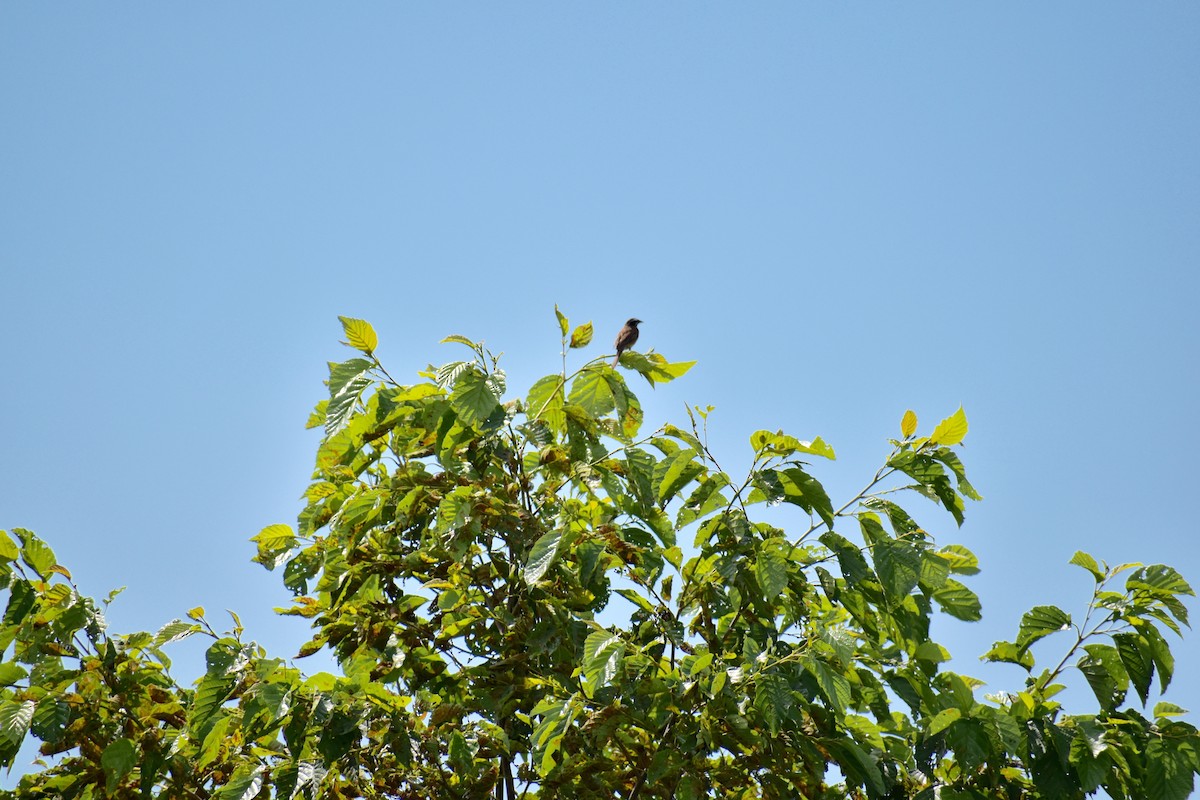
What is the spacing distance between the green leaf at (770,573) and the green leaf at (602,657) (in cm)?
66

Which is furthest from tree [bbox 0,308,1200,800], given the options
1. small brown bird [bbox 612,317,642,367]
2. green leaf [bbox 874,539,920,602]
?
small brown bird [bbox 612,317,642,367]

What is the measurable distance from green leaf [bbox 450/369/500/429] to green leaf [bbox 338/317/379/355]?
517mm

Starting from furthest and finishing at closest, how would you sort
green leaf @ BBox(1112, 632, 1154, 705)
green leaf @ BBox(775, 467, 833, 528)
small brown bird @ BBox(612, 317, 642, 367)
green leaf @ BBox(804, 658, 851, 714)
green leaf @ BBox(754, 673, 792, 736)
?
small brown bird @ BBox(612, 317, 642, 367) → green leaf @ BBox(1112, 632, 1154, 705) → green leaf @ BBox(775, 467, 833, 528) → green leaf @ BBox(754, 673, 792, 736) → green leaf @ BBox(804, 658, 851, 714)

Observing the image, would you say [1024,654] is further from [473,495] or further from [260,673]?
[260,673]

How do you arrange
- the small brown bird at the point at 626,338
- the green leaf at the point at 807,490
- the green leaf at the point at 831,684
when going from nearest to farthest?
the green leaf at the point at 831,684, the green leaf at the point at 807,490, the small brown bird at the point at 626,338

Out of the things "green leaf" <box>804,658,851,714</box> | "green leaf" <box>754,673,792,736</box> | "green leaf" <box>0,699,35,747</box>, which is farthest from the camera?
"green leaf" <box>0,699,35,747</box>

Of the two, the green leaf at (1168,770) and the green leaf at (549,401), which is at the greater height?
the green leaf at (549,401)

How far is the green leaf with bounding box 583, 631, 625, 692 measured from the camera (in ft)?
15.1

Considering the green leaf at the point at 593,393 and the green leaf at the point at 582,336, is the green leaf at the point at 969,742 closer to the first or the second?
the green leaf at the point at 593,393

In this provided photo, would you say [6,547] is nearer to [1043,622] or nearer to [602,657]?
[602,657]

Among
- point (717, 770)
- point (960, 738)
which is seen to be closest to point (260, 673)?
point (717, 770)

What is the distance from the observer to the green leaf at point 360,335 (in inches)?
213

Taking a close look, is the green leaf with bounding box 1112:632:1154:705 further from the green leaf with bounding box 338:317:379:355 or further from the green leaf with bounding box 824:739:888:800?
the green leaf with bounding box 338:317:379:355

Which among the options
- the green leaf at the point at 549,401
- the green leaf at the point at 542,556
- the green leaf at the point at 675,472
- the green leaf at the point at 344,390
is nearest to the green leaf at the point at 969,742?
the green leaf at the point at 675,472
